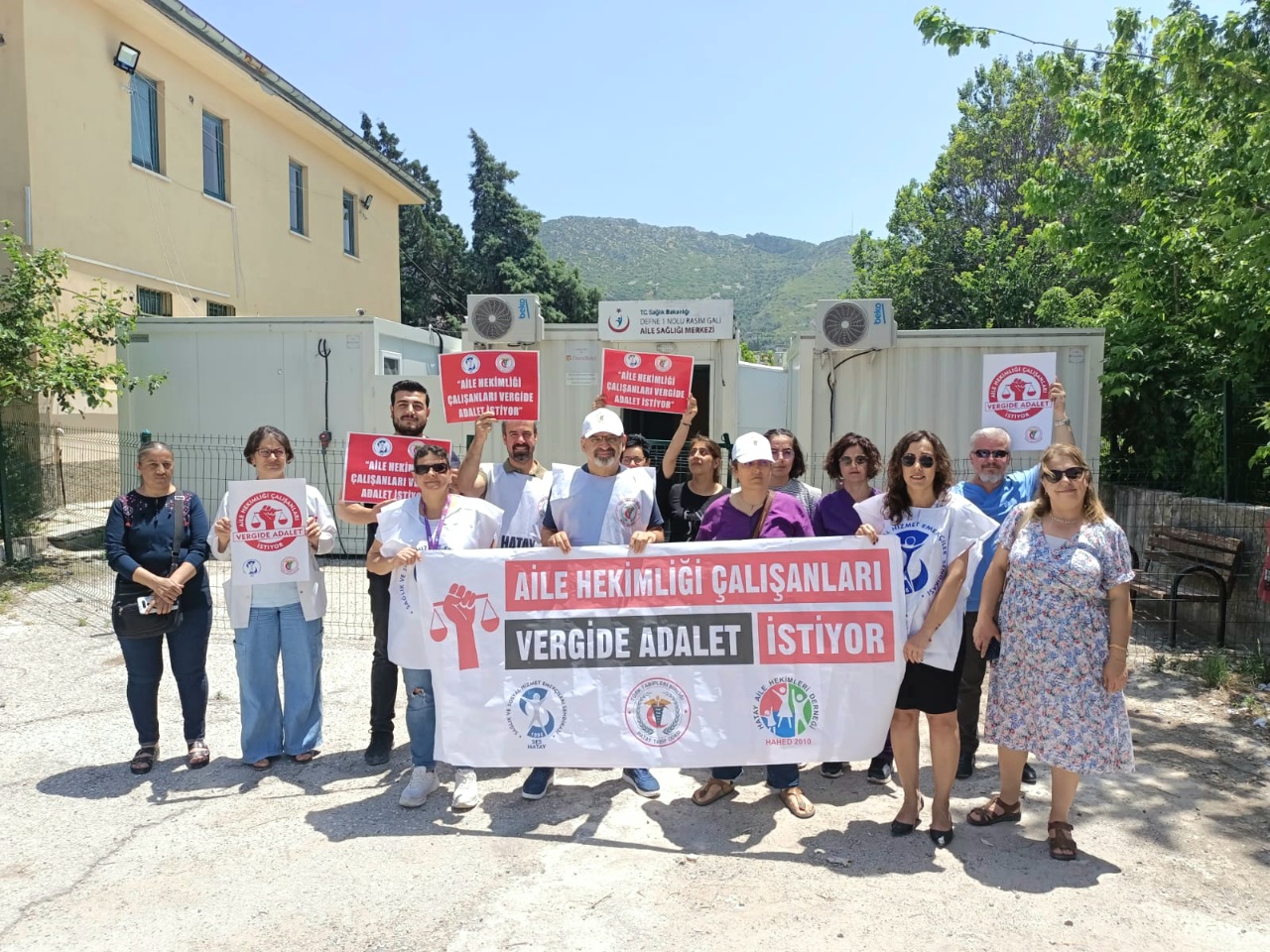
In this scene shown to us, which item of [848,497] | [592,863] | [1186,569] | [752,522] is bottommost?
[592,863]

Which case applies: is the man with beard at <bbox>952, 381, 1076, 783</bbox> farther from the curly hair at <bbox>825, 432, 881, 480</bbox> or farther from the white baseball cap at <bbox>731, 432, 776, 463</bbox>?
the white baseball cap at <bbox>731, 432, 776, 463</bbox>

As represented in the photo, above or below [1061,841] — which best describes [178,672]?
above

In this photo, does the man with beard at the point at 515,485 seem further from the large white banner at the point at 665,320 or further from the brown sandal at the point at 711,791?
the large white banner at the point at 665,320

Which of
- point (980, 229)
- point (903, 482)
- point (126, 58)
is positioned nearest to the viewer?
point (903, 482)

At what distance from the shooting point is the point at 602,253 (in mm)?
119875

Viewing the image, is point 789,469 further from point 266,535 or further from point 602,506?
point 266,535

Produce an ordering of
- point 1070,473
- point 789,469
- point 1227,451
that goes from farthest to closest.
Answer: point 1227,451
point 789,469
point 1070,473

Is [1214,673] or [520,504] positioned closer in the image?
[520,504]

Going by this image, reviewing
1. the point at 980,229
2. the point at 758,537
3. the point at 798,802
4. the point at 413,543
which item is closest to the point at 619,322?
the point at 413,543

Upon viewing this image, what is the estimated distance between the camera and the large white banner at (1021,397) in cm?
597

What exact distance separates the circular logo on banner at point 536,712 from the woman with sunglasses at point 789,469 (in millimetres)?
1544

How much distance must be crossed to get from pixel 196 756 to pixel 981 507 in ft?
14.7

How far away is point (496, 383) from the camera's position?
18.0ft

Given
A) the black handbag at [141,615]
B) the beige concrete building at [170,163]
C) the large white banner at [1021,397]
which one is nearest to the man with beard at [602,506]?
the black handbag at [141,615]
